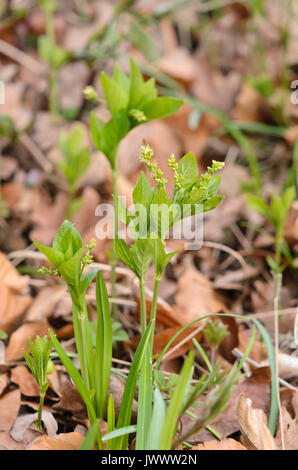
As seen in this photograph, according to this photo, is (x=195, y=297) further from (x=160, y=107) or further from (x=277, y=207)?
(x=160, y=107)

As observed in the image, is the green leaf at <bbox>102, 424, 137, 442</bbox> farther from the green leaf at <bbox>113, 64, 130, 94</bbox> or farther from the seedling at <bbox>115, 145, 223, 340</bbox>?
the green leaf at <bbox>113, 64, 130, 94</bbox>

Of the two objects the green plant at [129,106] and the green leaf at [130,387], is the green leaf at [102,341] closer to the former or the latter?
the green leaf at [130,387]

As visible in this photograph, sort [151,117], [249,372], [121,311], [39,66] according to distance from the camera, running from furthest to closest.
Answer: [39,66] < [121,311] < [249,372] < [151,117]

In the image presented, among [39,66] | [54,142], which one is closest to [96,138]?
[54,142]

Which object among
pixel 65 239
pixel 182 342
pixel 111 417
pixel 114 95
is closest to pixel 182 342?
pixel 182 342

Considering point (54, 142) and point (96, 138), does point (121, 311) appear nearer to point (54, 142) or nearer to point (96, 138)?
point (96, 138)

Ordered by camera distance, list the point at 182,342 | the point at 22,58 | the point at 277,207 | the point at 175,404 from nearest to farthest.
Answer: the point at 175,404 < the point at 182,342 < the point at 277,207 < the point at 22,58

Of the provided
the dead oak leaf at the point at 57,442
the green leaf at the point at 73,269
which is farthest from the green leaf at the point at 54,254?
the dead oak leaf at the point at 57,442
